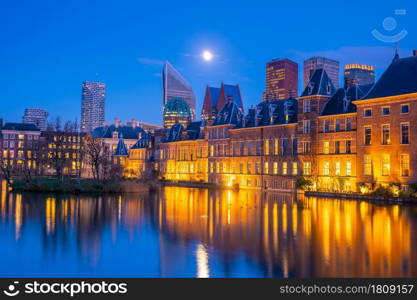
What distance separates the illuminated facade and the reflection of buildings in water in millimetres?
15058

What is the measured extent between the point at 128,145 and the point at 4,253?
127m

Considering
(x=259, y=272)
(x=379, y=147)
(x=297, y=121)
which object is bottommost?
(x=259, y=272)

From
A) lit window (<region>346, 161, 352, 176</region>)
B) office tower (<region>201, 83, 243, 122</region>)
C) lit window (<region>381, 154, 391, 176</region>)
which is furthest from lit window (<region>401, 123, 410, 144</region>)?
office tower (<region>201, 83, 243, 122</region>)

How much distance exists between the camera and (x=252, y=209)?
40406 millimetres

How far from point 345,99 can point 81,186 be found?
36.0 m

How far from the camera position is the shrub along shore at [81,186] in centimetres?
5919

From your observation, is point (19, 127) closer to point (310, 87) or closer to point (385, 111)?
point (310, 87)

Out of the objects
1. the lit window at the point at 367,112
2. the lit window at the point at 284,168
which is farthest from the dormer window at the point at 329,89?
the lit window at the point at 284,168

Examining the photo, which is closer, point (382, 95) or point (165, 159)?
point (382, 95)

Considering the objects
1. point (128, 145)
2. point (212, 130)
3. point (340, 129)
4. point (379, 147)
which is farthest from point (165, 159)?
point (379, 147)

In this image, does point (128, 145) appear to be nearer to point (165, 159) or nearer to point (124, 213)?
point (165, 159)

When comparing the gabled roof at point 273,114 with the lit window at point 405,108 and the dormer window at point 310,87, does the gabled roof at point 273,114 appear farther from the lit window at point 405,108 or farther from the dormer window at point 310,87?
the lit window at point 405,108

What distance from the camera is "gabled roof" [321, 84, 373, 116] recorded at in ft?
201

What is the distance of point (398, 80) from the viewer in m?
54.4
